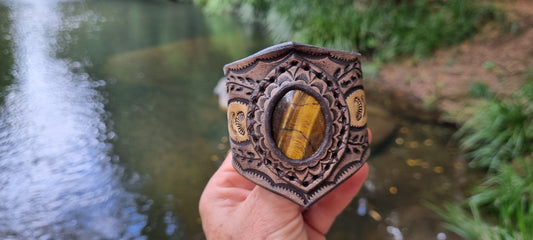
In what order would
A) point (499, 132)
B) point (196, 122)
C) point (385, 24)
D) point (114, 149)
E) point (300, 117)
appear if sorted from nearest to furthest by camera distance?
point (300, 117)
point (114, 149)
point (499, 132)
point (196, 122)
point (385, 24)

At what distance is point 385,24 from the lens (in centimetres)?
489

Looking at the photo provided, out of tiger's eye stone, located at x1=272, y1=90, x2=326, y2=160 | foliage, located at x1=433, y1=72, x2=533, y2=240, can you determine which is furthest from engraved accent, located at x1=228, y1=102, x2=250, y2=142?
foliage, located at x1=433, y1=72, x2=533, y2=240

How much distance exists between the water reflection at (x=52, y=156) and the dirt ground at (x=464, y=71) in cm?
284

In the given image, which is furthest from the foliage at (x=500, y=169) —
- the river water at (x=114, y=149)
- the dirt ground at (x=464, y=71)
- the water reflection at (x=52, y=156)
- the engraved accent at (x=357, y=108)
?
the water reflection at (x=52, y=156)

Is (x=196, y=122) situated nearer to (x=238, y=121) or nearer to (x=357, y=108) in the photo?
(x=238, y=121)

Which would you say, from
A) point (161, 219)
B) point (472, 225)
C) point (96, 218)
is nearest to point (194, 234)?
point (161, 219)

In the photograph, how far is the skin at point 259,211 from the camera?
112cm

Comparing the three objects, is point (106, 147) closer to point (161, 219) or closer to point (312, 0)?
point (161, 219)

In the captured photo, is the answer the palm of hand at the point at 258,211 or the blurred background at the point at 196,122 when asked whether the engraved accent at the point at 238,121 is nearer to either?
the palm of hand at the point at 258,211

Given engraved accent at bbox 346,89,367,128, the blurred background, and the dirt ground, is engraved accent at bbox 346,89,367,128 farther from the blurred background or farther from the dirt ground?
the dirt ground

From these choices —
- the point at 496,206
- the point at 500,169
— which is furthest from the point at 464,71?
the point at 496,206

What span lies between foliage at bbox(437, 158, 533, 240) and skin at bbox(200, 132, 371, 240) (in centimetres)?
105

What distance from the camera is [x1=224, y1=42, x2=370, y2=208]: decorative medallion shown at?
3.41ft

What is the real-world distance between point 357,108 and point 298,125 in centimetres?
21
